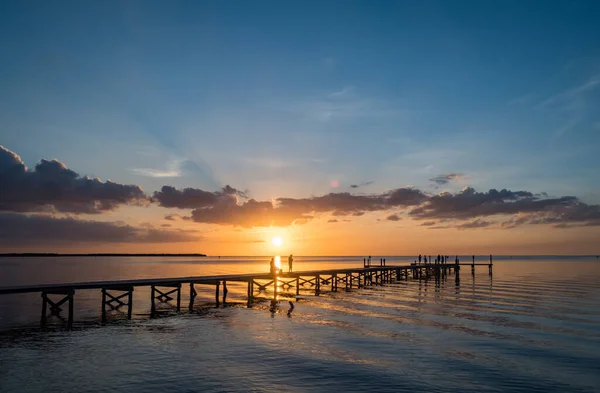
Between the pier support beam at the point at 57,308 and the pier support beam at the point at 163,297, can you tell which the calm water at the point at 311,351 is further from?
the pier support beam at the point at 163,297

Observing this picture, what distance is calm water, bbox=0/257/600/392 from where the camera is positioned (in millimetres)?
15305

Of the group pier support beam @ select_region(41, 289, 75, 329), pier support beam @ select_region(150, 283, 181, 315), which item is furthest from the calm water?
pier support beam @ select_region(150, 283, 181, 315)

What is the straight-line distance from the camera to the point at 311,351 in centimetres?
1977

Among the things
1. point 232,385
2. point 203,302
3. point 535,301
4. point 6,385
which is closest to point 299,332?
point 232,385

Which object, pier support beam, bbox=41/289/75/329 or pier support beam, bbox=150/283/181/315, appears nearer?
pier support beam, bbox=41/289/75/329

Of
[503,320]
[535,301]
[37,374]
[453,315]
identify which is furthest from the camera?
[535,301]

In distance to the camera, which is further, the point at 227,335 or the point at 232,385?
the point at 227,335

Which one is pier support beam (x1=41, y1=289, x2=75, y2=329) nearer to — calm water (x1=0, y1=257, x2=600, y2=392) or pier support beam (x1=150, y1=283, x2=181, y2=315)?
calm water (x1=0, y1=257, x2=600, y2=392)

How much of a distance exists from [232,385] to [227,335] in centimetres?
864

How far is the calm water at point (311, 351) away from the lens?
15305mm

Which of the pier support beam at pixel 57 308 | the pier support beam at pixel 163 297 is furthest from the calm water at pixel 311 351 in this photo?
the pier support beam at pixel 163 297

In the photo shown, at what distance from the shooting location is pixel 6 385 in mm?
14852

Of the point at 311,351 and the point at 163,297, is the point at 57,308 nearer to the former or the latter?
the point at 163,297

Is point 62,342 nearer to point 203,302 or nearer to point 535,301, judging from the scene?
point 203,302
